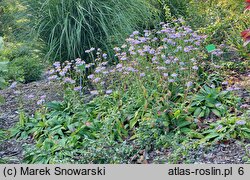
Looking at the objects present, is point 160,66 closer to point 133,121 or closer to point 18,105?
point 133,121

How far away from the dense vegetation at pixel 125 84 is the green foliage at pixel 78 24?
0.04ft

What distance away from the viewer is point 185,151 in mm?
3393

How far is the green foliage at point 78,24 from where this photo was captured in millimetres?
5176

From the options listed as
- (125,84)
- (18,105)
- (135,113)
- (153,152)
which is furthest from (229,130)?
(18,105)

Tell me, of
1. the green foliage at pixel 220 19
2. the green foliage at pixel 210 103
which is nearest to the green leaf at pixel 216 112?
the green foliage at pixel 210 103

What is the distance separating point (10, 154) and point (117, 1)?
94.1 inches

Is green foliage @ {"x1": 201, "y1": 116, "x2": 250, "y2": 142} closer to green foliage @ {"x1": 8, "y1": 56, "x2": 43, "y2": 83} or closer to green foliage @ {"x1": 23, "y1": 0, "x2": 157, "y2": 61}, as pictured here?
green foliage @ {"x1": 23, "y1": 0, "x2": 157, "y2": 61}

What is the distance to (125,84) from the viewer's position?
458cm

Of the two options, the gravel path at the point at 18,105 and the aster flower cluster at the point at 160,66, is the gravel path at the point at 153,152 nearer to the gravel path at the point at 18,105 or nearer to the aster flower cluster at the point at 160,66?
the gravel path at the point at 18,105

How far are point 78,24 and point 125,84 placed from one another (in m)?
1.06

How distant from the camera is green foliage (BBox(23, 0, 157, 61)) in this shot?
518 cm

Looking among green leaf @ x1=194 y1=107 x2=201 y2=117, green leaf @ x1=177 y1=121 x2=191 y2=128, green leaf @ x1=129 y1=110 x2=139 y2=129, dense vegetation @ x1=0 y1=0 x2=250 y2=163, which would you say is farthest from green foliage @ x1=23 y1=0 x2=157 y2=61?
green leaf @ x1=177 y1=121 x2=191 y2=128
